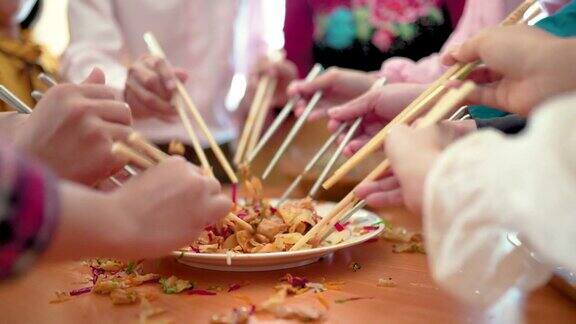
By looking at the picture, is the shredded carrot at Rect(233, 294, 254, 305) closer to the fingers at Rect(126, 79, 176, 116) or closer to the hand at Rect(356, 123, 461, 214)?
the hand at Rect(356, 123, 461, 214)

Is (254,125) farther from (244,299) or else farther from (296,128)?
(244,299)

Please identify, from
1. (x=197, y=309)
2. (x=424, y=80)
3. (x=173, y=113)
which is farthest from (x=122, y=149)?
(x=424, y=80)

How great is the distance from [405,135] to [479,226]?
5.6 inches

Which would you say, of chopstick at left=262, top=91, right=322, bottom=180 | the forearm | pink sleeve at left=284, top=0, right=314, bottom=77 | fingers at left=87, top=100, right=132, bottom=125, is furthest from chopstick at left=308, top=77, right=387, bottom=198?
pink sleeve at left=284, top=0, right=314, bottom=77

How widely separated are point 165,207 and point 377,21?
1.19 metres

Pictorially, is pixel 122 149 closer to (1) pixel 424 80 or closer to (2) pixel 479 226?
(2) pixel 479 226

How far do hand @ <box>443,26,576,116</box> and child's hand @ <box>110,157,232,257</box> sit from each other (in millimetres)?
328

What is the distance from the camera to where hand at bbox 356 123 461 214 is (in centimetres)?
62

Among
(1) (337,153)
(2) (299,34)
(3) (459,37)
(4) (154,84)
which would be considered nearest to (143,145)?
(1) (337,153)

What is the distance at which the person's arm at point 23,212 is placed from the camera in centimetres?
45

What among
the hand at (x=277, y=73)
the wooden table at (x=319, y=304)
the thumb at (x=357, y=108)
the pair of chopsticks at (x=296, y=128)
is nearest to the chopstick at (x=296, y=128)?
the pair of chopsticks at (x=296, y=128)

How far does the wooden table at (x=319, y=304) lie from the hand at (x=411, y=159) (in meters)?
0.12

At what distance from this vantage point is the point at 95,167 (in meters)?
0.77

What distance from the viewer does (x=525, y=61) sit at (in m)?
0.69
